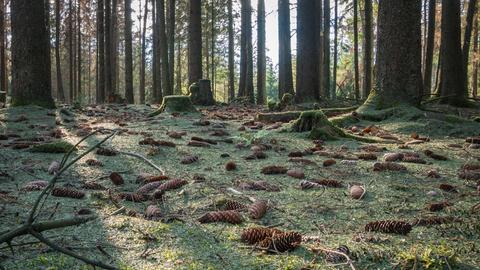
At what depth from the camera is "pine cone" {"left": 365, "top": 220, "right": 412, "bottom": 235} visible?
244cm

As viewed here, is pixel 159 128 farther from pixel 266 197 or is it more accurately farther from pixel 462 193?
pixel 462 193

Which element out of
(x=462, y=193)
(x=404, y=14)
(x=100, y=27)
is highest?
(x=100, y=27)

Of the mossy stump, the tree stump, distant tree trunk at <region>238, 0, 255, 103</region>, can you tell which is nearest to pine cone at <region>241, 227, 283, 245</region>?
the mossy stump

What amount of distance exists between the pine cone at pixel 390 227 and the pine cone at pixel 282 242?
0.50 meters

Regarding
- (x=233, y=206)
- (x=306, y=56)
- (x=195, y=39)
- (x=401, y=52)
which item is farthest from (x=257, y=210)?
(x=195, y=39)

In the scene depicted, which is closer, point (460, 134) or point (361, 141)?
point (361, 141)

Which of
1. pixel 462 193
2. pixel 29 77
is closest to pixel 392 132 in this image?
pixel 462 193

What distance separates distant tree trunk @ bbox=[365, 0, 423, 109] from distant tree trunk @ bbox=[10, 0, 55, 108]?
7.15 metres

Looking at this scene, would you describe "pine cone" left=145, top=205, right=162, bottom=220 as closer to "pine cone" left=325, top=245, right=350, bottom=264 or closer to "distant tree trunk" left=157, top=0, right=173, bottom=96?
"pine cone" left=325, top=245, right=350, bottom=264

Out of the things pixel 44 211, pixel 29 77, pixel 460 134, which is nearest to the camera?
A: pixel 44 211

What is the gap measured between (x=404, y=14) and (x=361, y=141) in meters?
3.04

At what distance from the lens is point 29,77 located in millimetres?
9773

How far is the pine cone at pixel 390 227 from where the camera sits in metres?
2.44

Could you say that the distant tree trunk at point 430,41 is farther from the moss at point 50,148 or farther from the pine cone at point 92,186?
the pine cone at point 92,186
